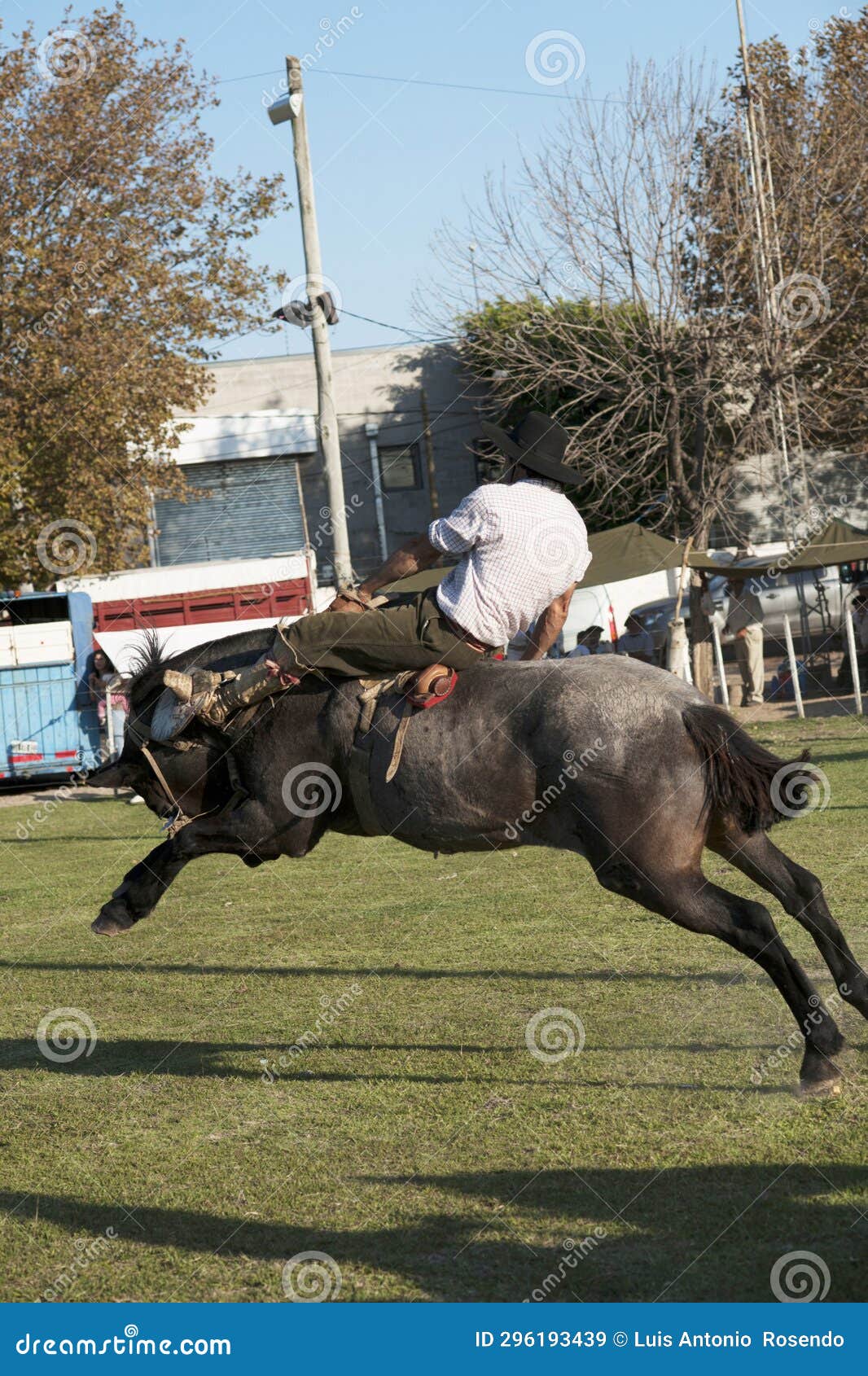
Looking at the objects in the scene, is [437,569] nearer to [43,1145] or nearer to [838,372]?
[838,372]

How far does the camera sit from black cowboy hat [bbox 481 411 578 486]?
586 cm

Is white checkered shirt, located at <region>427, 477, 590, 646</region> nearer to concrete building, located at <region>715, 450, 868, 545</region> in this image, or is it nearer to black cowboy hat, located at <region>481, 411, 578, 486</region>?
black cowboy hat, located at <region>481, 411, 578, 486</region>

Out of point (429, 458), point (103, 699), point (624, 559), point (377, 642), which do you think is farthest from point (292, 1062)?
point (429, 458)

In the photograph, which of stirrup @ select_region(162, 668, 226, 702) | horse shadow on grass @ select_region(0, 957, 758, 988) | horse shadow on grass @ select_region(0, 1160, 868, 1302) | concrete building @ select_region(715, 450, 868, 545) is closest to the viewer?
horse shadow on grass @ select_region(0, 1160, 868, 1302)

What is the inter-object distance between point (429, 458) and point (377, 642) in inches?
1250

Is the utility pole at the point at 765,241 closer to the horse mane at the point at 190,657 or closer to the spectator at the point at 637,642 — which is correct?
the spectator at the point at 637,642

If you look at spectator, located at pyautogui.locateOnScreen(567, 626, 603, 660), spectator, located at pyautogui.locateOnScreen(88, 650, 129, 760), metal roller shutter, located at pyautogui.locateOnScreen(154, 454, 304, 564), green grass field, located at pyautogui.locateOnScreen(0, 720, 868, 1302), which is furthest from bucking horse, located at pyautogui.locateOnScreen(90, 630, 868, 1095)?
metal roller shutter, located at pyautogui.locateOnScreen(154, 454, 304, 564)

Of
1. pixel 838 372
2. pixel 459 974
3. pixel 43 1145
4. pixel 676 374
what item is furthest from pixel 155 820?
pixel 838 372

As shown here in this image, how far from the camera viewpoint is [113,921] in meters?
6.35

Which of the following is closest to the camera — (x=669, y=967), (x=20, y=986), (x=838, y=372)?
(x=669, y=967)

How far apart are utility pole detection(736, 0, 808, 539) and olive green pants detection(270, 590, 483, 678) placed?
20.8m

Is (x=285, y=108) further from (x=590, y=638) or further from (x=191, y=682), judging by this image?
(x=191, y=682)

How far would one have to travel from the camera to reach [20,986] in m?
8.22

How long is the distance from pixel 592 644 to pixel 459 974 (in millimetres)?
14122
